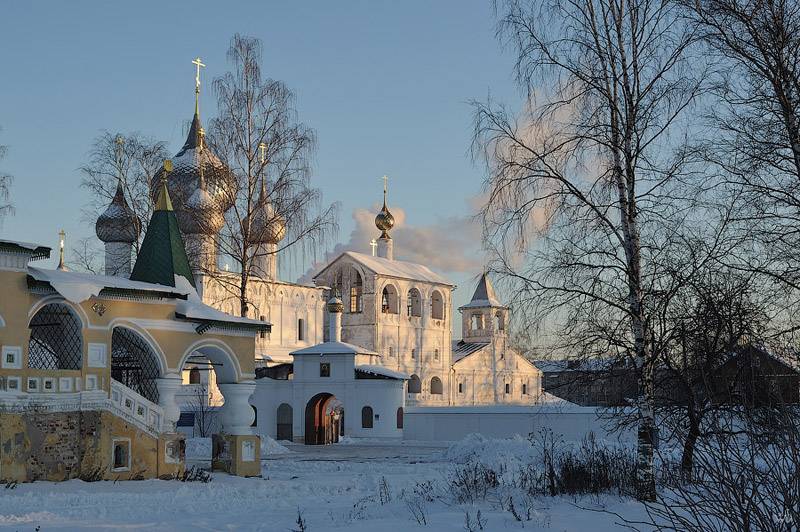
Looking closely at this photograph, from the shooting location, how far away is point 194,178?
3148cm

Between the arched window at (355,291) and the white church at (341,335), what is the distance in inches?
3.2

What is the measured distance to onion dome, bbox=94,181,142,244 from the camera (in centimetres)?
2789

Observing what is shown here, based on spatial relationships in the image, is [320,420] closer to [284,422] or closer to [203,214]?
[284,422]

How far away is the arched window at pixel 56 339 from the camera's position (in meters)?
16.1

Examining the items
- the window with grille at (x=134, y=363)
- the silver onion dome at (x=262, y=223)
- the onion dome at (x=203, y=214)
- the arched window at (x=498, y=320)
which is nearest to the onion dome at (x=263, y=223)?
the silver onion dome at (x=262, y=223)

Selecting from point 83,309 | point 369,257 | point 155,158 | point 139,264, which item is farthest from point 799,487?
point 369,257

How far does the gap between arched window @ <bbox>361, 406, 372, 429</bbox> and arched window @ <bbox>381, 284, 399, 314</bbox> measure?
1571 cm

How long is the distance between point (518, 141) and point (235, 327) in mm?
8344

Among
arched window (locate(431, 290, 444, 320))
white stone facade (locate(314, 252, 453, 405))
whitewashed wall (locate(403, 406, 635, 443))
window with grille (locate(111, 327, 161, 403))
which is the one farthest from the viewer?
arched window (locate(431, 290, 444, 320))

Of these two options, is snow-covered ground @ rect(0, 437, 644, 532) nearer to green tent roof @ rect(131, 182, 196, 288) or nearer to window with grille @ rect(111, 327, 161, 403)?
window with grille @ rect(111, 327, 161, 403)

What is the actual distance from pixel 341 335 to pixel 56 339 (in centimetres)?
3505

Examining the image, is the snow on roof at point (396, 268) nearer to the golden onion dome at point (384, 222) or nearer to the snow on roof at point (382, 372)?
the golden onion dome at point (384, 222)

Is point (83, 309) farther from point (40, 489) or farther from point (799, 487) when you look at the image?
point (799, 487)

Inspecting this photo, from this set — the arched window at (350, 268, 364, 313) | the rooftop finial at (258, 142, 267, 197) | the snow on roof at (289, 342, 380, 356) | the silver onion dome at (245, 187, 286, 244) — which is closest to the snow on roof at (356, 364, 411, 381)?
the snow on roof at (289, 342, 380, 356)
